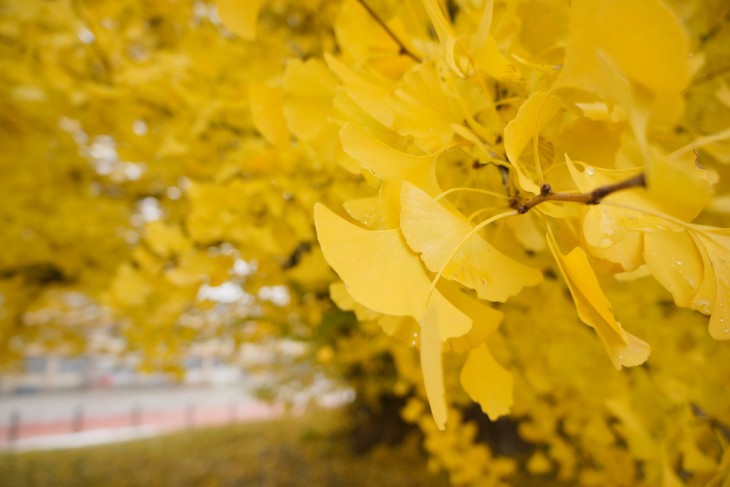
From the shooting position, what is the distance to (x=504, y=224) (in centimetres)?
51

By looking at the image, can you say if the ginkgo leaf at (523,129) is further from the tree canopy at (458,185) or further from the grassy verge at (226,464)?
the grassy verge at (226,464)

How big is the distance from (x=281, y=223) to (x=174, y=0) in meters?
1.24

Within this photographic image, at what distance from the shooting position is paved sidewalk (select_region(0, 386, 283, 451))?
8453 millimetres

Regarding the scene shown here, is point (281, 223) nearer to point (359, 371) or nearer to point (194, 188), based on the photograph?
point (194, 188)

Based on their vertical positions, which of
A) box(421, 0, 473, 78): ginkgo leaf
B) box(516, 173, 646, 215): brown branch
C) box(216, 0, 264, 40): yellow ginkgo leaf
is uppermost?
box(216, 0, 264, 40): yellow ginkgo leaf

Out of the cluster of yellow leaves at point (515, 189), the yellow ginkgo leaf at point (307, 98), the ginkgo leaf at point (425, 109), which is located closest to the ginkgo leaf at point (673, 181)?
the cluster of yellow leaves at point (515, 189)

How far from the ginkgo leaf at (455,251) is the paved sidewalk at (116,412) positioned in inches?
311

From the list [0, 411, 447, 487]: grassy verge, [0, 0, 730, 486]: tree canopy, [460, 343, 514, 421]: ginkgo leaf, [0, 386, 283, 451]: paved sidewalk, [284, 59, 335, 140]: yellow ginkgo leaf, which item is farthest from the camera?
[0, 386, 283, 451]: paved sidewalk

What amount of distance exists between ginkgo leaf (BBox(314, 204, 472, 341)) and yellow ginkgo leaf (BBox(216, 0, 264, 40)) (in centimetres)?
27

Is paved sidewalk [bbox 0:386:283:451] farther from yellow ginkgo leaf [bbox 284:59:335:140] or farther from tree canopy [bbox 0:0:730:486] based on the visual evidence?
yellow ginkgo leaf [bbox 284:59:335:140]

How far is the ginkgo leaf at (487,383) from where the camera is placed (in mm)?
448

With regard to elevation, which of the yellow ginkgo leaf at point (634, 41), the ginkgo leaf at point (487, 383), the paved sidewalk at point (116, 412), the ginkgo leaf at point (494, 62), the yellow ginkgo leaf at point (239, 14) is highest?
the paved sidewalk at point (116, 412)

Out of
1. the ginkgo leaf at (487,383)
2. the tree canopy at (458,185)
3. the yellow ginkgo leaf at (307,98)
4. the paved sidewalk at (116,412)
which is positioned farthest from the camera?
the paved sidewalk at (116,412)

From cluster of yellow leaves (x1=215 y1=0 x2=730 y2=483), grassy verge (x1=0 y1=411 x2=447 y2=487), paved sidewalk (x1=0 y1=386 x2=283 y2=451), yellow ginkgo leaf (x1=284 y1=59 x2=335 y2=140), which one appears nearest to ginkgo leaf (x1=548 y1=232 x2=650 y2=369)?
cluster of yellow leaves (x1=215 y1=0 x2=730 y2=483)
